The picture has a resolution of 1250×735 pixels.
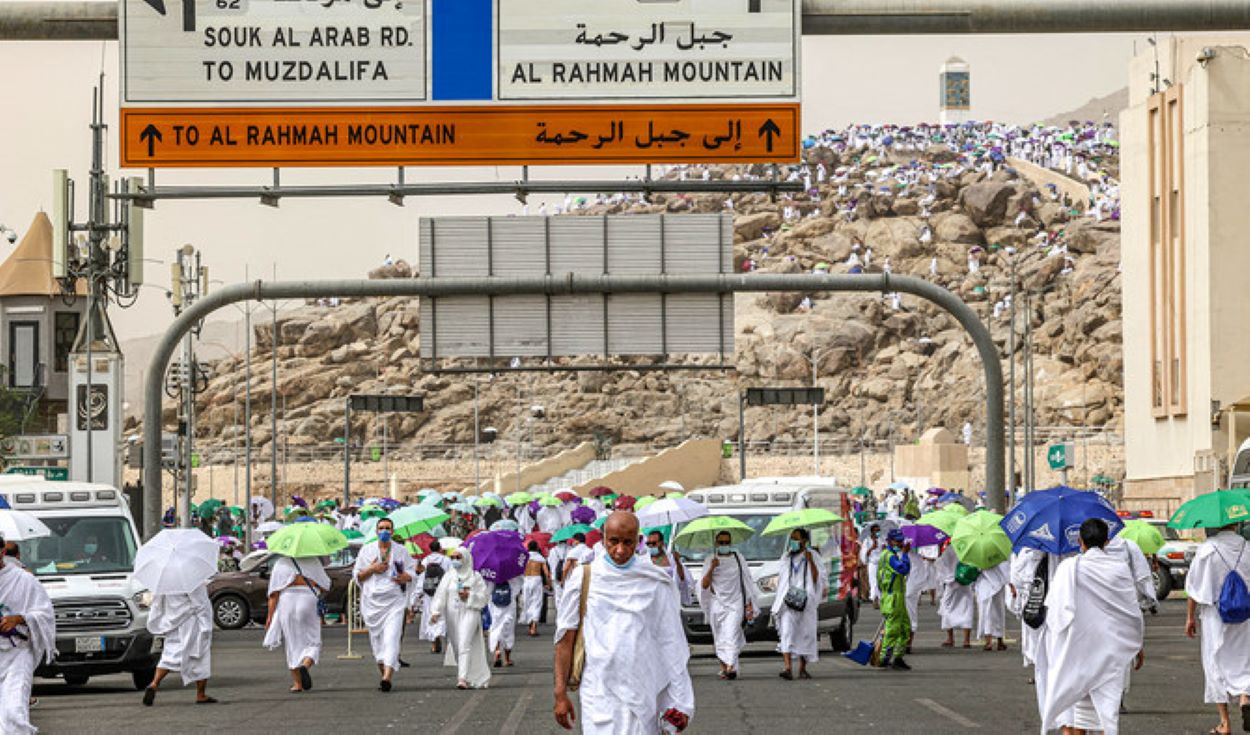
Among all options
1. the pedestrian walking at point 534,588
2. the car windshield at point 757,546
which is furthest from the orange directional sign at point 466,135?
the pedestrian walking at point 534,588

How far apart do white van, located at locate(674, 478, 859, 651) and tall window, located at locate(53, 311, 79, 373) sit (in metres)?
63.3

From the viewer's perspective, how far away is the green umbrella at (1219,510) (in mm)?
17062

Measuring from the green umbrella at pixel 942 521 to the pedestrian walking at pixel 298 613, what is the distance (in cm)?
977

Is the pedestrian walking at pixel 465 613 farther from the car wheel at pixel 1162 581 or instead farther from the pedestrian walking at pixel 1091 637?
the car wheel at pixel 1162 581

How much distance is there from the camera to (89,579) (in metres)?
23.5

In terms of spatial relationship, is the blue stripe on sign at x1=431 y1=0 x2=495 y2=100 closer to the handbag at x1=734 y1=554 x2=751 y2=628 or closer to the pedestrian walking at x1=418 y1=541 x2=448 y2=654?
the handbag at x1=734 y1=554 x2=751 y2=628

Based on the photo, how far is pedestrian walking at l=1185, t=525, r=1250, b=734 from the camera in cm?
1681

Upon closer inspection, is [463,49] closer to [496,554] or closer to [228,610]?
[496,554]

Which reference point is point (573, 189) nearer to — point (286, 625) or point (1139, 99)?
point (286, 625)

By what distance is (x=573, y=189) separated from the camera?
20.5 m

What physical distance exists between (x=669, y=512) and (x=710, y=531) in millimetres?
565

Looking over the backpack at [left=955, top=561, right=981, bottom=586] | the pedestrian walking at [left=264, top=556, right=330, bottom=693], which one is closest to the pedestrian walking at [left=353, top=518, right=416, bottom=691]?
the pedestrian walking at [left=264, top=556, right=330, bottom=693]

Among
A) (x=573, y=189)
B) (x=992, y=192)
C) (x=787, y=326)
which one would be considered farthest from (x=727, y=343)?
(x=992, y=192)

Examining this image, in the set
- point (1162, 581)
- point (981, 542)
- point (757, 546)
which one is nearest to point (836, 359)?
point (1162, 581)
